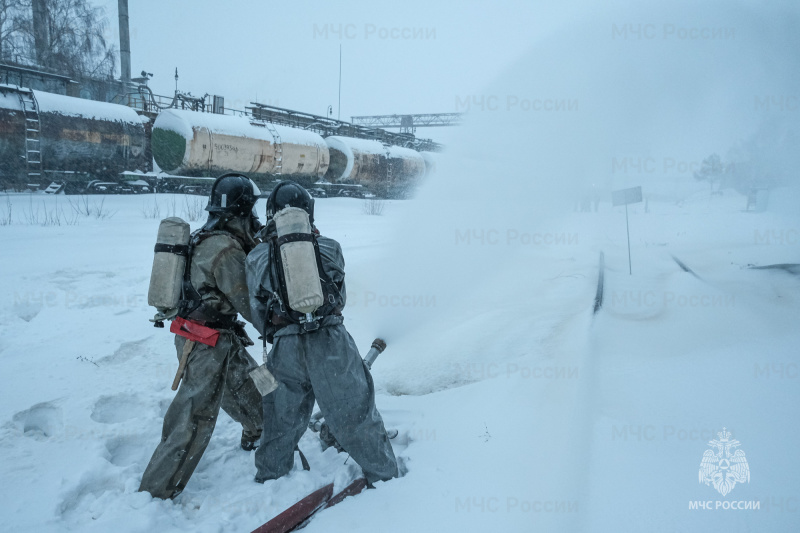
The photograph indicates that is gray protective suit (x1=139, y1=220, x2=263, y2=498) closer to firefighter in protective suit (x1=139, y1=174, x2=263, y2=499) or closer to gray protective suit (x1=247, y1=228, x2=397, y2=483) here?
firefighter in protective suit (x1=139, y1=174, x2=263, y2=499)

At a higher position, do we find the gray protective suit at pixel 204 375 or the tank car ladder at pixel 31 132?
the tank car ladder at pixel 31 132

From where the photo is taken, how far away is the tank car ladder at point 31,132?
1066 cm

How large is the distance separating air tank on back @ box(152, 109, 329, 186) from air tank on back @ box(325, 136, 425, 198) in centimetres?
120

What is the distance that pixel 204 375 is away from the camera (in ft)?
9.27

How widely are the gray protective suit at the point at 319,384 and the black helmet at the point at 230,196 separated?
499 mm

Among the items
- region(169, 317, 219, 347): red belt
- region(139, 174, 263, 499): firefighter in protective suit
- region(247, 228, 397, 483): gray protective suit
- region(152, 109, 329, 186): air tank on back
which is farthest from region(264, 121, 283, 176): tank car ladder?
region(247, 228, 397, 483): gray protective suit

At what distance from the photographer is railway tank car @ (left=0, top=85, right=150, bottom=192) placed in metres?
10.5

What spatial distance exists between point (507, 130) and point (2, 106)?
1193 cm

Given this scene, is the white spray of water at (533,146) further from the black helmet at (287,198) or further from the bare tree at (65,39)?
the bare tree at (65,39)

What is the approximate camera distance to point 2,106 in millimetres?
10352

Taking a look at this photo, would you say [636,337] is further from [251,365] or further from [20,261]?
[20,261]

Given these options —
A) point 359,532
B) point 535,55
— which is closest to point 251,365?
point 359,532

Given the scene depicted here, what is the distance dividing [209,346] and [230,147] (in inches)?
478

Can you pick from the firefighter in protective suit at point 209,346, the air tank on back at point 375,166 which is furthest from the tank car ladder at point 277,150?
the firefighter in protective suit at point 209,346
